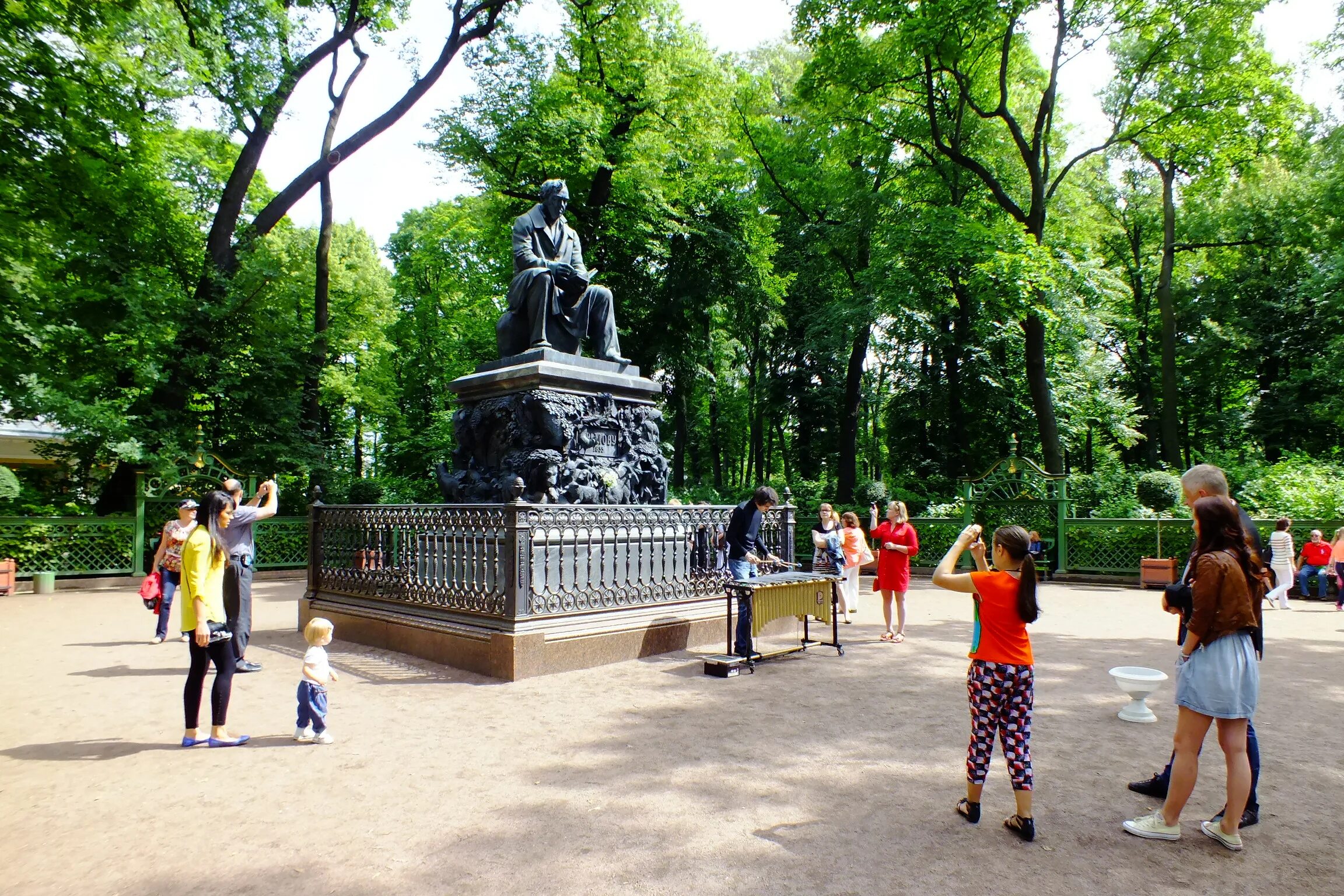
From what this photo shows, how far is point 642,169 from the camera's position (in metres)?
22.1

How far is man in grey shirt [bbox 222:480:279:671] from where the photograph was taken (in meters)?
7.25

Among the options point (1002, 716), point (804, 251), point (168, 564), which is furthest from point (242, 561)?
point (804, 251)

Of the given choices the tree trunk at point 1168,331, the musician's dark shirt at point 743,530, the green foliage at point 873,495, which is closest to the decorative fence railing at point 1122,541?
the green foliage at point 873,495

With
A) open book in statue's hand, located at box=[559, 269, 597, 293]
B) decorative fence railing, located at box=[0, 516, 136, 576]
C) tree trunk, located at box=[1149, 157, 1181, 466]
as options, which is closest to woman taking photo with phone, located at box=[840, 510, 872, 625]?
open book in statue's hand, located at box=[559, 269, 597, 293]

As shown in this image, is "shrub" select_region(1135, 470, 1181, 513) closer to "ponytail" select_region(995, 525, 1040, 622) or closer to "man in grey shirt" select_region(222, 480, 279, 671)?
"ponytail" select_region(995, 525, 1040, 622)

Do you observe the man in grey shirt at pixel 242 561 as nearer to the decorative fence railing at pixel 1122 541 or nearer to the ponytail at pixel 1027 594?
the ponytail at pixel 1027 594

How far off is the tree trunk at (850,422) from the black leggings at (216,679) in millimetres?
22773

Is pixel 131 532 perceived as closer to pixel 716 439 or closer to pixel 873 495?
pixel 873 495

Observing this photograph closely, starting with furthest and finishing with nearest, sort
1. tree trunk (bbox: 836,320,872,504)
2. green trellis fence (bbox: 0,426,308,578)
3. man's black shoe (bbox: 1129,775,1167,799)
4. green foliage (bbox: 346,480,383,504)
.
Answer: tree trunk (bbox: 836,320,872,504)
green foliage (bbox: 346,480,383,504)
green trellis fence (bbox: 0,426,308,578)
man's black shoe (bbox: 1129,775,1167,799)

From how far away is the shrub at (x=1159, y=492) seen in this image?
18797 millimetres

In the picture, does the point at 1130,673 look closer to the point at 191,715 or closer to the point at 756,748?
the point at 756,748

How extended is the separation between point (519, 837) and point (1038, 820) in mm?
2684

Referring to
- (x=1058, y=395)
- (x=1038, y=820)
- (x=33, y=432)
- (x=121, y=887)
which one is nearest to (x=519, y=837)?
(x=121, y=887)

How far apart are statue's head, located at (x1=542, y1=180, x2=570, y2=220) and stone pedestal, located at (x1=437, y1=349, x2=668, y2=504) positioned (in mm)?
2419
